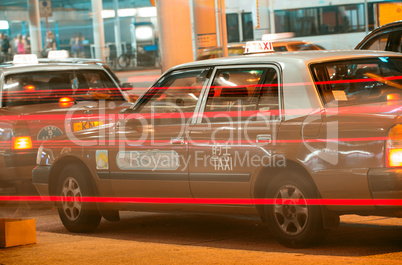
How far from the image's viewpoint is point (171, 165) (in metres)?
6.94

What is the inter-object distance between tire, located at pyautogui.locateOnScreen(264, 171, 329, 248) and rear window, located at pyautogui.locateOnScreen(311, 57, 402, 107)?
0.65 m

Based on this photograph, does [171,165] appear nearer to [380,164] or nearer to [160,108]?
[160,108]

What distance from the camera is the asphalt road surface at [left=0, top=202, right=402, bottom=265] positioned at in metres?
5.79

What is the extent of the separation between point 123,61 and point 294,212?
2821cm

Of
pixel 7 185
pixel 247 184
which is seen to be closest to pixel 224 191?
pixel 247 184

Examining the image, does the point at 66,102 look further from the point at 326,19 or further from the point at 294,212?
the point at 326,19

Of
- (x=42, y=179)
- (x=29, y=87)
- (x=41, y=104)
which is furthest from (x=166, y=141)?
(x=29, y=87)

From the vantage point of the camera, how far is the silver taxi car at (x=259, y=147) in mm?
5730

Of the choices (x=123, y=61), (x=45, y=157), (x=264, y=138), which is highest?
(x=123, y=61)

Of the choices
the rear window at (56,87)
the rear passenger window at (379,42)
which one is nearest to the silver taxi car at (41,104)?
the rear window at (56,87)

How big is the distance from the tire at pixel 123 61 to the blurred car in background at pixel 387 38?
77.4ft

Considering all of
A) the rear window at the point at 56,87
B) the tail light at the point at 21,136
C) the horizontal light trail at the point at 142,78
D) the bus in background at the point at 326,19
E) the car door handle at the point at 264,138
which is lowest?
the tail light at the point at 21,136

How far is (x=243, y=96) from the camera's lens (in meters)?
6.79

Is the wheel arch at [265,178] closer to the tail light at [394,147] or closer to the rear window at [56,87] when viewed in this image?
the tail light at [394,147]
